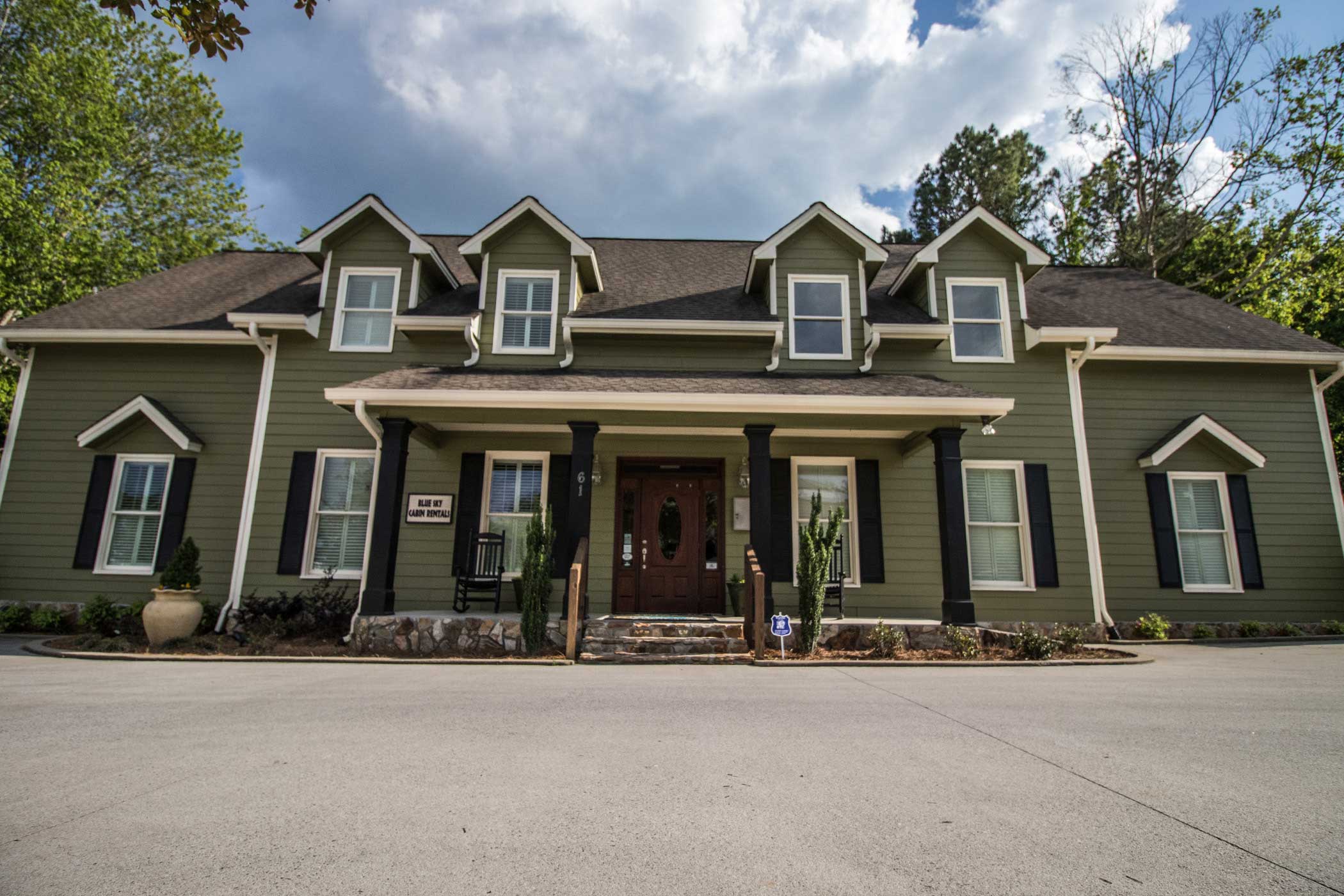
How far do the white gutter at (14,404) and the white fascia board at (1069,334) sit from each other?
1570cm

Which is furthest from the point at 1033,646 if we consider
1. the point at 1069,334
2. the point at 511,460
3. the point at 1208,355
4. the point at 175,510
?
the point at 175,510

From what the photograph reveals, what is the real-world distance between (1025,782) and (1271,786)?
114 centimetres

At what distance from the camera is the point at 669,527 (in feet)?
33.3

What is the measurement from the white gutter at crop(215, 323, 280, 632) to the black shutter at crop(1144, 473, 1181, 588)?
13.5 metres

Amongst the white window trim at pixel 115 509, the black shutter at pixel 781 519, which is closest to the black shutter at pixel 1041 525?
the black shutter at pixel 781 519

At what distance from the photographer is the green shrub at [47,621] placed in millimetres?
9258

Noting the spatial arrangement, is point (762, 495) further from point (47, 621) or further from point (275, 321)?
point (47, 621)

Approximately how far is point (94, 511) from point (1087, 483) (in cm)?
1504

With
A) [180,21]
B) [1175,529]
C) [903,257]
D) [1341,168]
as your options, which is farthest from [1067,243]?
[180,21]

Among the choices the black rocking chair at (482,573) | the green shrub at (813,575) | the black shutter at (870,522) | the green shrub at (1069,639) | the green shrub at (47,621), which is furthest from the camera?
the black shutter at (870,522)

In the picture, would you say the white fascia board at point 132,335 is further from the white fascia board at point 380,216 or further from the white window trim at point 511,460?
the white window trim at point 511,460

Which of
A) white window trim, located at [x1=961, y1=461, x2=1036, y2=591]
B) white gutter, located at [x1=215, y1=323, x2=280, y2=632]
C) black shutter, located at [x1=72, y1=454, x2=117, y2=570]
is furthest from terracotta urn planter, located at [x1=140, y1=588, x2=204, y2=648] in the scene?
white window trim, located at [x1=961, y1=461, x2=1036, y2=591]

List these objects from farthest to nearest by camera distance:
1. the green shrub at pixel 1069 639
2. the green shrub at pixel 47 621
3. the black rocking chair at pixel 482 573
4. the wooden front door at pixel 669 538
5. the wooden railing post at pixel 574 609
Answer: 1. the wooden front door at pixel 669 538
2. the green shrub at pixel 47 621
3. the black rocking chair at pixel 482 573
4. the green shrub at pixel 1069 639
5. the wooden railing post at pixel 574 609

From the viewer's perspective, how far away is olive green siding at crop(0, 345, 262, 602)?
9.71 meters
